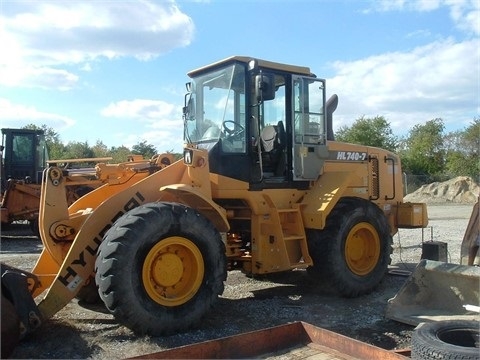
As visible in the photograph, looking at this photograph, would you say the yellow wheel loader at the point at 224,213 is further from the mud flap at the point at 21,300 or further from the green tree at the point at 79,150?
the green tree at the point at 79,150

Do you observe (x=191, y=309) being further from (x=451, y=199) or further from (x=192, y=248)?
(x=451, y=199)

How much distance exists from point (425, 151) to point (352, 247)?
4501 centimetres

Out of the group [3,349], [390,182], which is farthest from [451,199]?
[3,349]

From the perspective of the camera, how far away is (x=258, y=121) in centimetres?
711

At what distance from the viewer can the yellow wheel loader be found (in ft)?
17.7

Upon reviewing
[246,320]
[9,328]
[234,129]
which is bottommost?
[246,320]

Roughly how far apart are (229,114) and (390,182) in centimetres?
339

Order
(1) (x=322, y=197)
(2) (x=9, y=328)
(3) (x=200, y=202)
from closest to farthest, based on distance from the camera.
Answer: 1. (2) (x=9, y=328)
2. (3) (x=200, y=202)
3. (1) (x=322, y=197)

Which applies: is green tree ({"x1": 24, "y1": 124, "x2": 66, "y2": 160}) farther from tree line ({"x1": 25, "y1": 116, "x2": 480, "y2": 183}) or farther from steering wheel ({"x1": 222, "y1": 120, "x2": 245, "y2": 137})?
steering wheel ({"x1": 222, "y1": 120, "x2": 245, "y2": 137})

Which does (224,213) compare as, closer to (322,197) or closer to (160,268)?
(160,268)

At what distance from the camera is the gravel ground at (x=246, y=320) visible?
516cm

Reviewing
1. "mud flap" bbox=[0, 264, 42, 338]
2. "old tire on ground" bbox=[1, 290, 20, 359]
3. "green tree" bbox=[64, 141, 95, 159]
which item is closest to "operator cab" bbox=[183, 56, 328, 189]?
"mud flap" bbox=[0, 264, 42, 338]

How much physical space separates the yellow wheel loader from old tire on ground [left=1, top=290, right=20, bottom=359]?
0.41 feet

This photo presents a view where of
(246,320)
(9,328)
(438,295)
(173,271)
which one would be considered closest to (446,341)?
(438,295)
